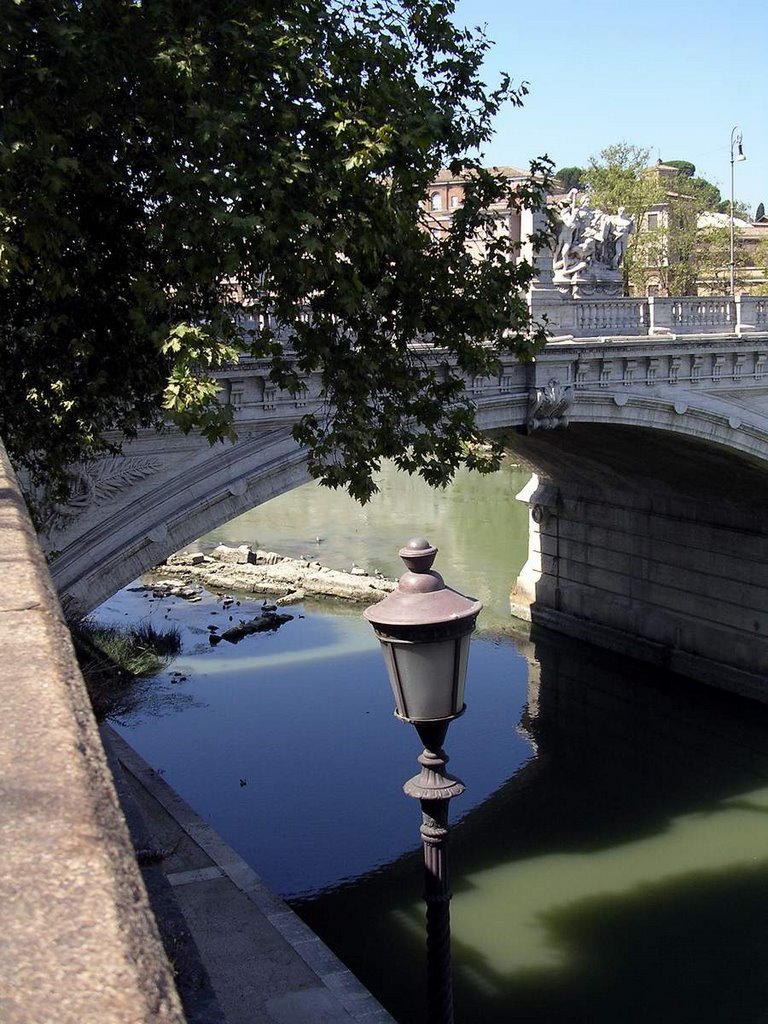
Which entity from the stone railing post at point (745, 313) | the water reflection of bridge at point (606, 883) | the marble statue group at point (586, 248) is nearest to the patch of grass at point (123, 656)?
→ the water reflection of bridge at point (606, 883)

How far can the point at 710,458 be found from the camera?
1653 centimetres

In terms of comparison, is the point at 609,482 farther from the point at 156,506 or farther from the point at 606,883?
the point at 156,506

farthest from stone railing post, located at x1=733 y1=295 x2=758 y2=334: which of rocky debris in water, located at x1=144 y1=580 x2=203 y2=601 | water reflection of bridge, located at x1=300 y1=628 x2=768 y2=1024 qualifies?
rocky debris in water, located at x1=144 y1=580 x2=203 y2=601

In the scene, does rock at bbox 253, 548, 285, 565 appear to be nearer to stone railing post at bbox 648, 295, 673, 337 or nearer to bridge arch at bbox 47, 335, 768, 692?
bridge arch at bbox 47, 335, 768, 692

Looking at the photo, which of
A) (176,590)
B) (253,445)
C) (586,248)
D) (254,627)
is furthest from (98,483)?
(176,590)

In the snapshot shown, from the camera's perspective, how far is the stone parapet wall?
2.96ft

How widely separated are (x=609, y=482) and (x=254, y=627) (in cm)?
665

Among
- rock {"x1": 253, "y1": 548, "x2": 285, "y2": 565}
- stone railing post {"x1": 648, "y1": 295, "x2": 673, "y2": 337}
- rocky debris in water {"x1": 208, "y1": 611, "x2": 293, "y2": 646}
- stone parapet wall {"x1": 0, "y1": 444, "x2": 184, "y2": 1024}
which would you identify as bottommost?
rocky debris in water {"x1": 208, "y1": 611, "x2": 293, "y2": 646}

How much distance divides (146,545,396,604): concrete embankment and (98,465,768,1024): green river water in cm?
63

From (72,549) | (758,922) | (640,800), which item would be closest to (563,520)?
(640,800)

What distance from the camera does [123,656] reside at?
17156mm

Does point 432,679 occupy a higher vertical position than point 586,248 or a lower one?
lower

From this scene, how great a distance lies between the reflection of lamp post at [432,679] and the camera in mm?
3445

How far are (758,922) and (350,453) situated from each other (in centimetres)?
670
